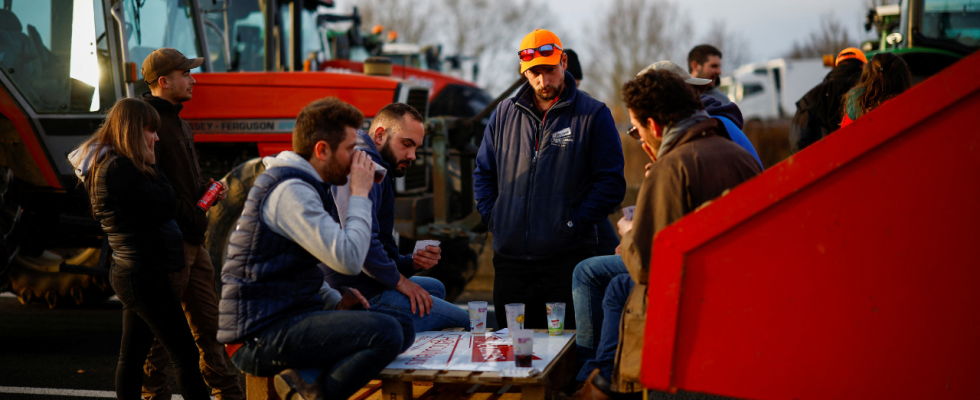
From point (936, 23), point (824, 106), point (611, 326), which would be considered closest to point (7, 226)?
point (611, 326)

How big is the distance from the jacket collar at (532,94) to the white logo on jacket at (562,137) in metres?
0.13

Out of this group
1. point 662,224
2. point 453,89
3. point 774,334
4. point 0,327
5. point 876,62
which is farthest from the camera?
point 453,89

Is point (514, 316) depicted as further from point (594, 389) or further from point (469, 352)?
point (594, 389)

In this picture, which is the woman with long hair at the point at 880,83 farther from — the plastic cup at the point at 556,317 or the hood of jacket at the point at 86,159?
the hood of jacket at the point at 86,159

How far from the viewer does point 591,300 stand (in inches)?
130

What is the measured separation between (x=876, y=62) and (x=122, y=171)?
12.1 feet

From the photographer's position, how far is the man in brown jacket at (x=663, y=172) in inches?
98.7

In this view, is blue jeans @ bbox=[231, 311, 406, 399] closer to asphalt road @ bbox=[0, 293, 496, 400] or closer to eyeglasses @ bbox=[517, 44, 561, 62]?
eyeglasses @ bbox=[517, 44, 561, 62]

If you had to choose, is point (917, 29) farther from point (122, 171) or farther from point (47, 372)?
point (47, 372)

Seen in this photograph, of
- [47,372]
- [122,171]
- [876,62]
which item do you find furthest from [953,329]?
[47,372]

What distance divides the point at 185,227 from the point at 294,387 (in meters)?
1.60

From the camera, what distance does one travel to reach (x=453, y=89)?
9.19m

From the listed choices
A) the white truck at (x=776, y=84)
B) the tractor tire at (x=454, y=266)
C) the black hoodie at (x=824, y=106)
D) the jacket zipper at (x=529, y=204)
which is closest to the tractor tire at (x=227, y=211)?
the tractor tire at (x=454, y=266)

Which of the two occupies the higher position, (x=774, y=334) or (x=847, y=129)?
(x=847, y=129)
